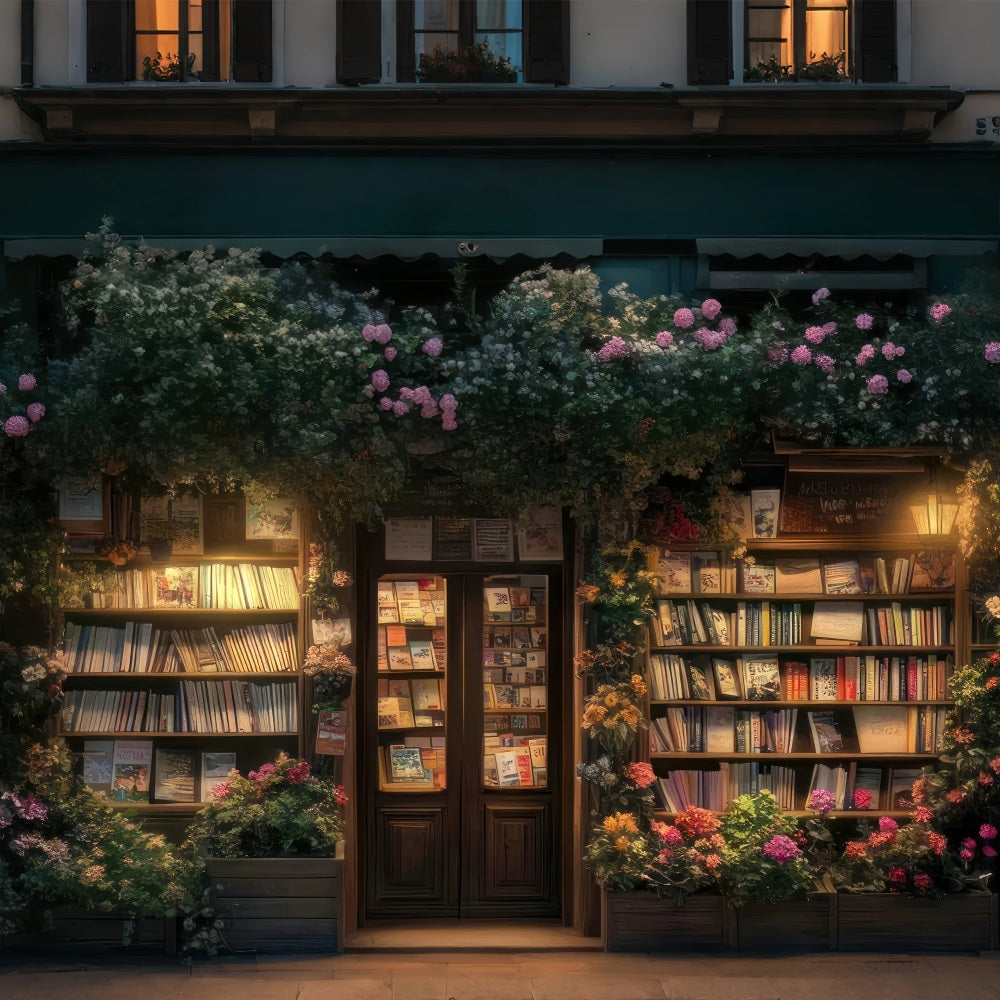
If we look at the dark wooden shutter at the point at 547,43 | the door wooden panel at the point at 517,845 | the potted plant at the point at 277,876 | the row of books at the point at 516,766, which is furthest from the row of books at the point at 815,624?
the dark wooden shutter at the point at 547,43

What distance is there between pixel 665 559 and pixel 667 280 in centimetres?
221

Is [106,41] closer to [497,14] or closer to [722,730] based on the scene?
[497,14]

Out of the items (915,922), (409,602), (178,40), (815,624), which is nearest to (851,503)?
(815,624)

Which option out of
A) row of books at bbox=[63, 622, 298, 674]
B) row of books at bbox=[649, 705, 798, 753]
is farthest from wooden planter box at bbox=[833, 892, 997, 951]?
row of books at bbox=[63, 622, 298, 674]

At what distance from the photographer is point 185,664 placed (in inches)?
372

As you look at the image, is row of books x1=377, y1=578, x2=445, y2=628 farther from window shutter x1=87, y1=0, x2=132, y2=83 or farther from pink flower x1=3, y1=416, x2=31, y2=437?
window shutter x1=87, y1=0, x2=132, y2=83

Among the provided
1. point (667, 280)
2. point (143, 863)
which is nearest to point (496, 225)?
point (667, 280)

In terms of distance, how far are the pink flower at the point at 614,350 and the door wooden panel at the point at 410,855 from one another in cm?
374

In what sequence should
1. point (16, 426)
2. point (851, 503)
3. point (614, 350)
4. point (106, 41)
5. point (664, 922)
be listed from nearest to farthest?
point (16, 426)
point (614, 350)
point (664, 922)
point (851, 503)
point (106, 41)

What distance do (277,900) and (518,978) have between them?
1.69m

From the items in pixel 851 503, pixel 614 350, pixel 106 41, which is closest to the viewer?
pixel 614 350

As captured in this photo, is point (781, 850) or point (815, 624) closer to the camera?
point (781, 850)

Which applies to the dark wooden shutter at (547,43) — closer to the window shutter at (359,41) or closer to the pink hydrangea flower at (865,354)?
the window shutter at (359,41)

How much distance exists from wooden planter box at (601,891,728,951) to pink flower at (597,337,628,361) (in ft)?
11.9
